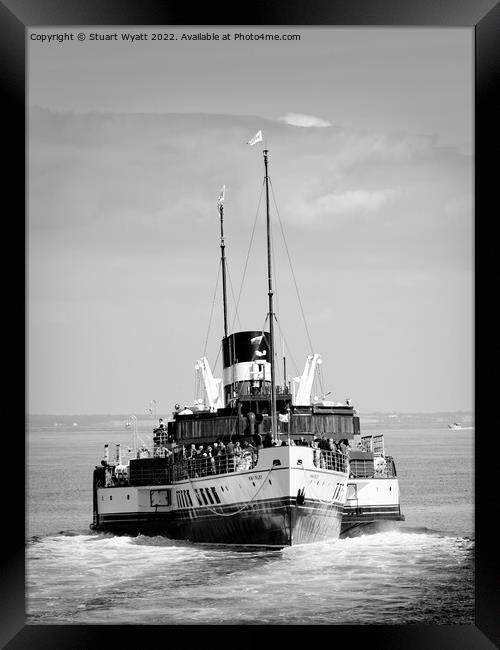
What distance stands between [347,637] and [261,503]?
864cm

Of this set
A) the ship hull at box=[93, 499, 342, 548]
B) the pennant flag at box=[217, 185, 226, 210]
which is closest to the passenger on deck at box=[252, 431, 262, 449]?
the ship hull at box=[93, 499, 342, 548]

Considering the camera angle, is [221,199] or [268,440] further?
[268,440]

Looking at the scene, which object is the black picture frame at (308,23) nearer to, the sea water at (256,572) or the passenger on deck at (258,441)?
the sea water at (256,572)

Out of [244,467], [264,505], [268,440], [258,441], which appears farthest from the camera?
[268,440]

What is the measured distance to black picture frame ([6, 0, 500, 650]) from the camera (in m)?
15.0

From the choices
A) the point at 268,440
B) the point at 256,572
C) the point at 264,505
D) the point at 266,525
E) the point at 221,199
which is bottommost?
the point at 256,572

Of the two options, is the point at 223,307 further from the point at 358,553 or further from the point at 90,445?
the point at 358,553

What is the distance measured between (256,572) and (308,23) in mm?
8603

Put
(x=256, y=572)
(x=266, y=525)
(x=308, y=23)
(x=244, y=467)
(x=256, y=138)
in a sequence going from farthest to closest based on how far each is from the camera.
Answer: (x=244, y=467) → (x=266, y=525) → (x=256, y=572) → (x=256, y=138) → (x=308, y=23)

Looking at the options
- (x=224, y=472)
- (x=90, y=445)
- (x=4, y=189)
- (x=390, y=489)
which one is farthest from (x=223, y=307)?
(x=390, y=489)

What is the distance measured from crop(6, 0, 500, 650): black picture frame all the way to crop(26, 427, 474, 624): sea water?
493 millimetres

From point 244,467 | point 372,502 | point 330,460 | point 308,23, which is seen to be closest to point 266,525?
point 244,467

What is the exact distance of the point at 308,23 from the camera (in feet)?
50.7

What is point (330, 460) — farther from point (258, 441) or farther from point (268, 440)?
point (268, 440)
